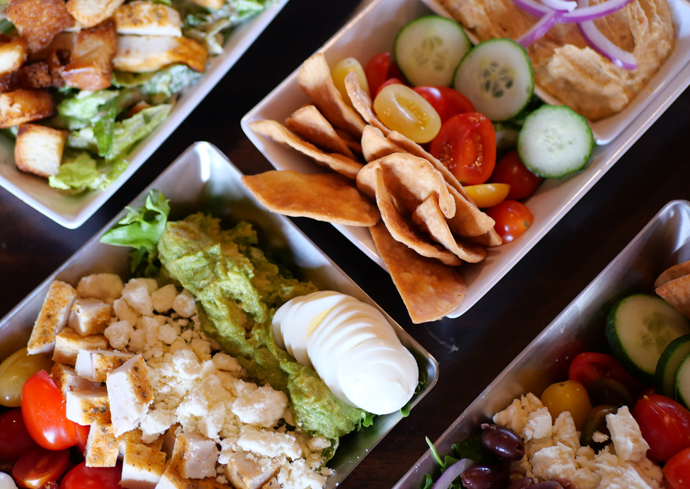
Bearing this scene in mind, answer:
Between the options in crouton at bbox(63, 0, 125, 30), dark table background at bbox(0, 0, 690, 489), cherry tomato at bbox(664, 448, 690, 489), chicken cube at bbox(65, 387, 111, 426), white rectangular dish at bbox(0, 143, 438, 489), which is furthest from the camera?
dark table background at bbox(0, 0, 690, 489)

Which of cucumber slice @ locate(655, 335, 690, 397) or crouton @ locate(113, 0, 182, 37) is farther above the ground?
cucumber slice @ locate(655, 335, 690, 397)

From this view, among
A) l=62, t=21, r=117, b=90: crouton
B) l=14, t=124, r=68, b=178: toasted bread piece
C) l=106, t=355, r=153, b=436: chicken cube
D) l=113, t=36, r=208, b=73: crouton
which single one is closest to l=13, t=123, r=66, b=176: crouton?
l=14, t=124, r=68, b=178: toasted bread piece

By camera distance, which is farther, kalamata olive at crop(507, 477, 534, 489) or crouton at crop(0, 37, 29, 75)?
crouton at crop(0, 37, 29, 75)

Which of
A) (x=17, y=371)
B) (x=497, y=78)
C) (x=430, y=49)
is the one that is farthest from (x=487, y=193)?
(x=17, y=371)

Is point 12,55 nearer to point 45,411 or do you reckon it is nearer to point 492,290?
point 45,411

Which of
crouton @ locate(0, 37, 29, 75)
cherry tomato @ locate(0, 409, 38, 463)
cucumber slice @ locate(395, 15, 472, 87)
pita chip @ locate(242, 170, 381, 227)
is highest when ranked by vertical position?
cucumber slice @ locate(395, 15, 472, 87)

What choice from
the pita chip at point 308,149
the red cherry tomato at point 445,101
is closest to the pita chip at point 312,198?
the pita chip at point 308,149

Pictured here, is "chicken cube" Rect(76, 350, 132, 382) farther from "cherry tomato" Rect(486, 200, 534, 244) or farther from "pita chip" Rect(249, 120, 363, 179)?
"cherry tomato" Rect(486, 200, 534, 244)

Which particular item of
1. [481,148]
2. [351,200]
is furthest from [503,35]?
[351,200]
